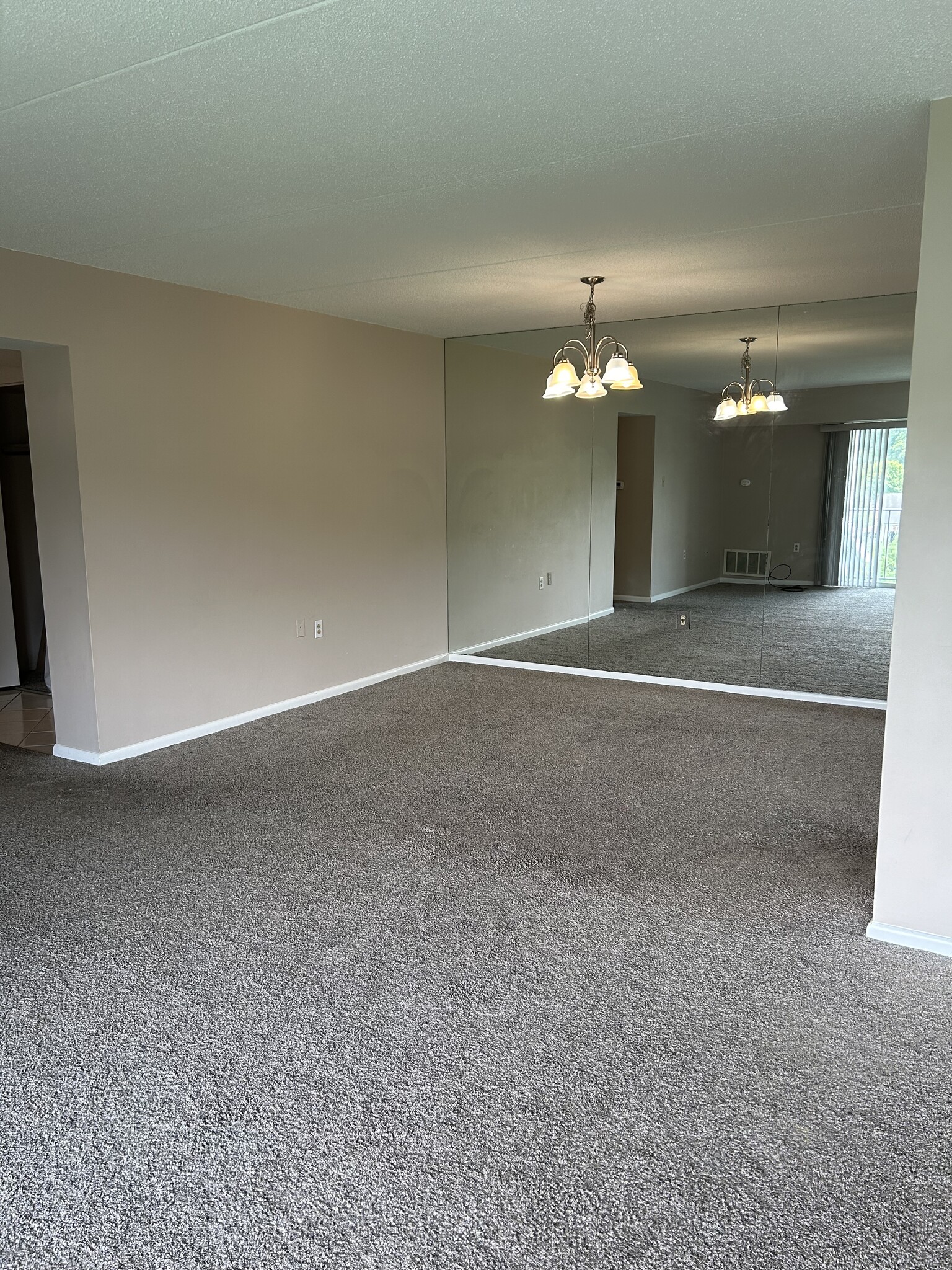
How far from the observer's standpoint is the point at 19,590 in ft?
21.5

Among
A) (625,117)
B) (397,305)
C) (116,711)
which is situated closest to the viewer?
(625,117)

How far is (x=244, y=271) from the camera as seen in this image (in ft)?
14.1

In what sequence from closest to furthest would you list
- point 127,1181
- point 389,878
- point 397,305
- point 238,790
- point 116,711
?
point 127,1181
point 389,878
point 238,790
point 116,711
point 397,305

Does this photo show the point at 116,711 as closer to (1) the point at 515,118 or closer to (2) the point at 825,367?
(1) the point at 515,118

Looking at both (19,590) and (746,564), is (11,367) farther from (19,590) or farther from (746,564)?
(746,564)

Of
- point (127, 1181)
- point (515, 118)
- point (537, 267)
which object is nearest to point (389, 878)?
point (127, 1181)

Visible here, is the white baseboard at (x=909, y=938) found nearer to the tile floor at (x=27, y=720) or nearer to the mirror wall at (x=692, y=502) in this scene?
the mirror wall at (x=692, y=502)

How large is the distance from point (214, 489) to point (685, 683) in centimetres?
326

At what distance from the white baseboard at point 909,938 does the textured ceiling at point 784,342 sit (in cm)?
334

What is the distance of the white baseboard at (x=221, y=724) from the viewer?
14.8 ft

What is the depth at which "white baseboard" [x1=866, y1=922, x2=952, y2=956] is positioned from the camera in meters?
2.72

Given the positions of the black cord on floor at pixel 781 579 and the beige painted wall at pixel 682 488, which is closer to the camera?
the black cord on floor at pixel 781 579

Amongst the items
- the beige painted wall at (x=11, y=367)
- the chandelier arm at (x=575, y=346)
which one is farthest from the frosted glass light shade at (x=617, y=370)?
the beige painted wall at (x=11, y=367)

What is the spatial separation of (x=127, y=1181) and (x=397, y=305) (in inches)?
179
